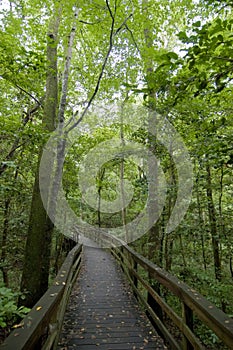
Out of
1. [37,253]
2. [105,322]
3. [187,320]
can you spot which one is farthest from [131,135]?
[187,320]

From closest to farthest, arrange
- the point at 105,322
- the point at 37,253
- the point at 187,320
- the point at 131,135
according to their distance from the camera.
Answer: the point at 187,320 < the point at 105,322 < the point at 37,253 < the point at 131,135

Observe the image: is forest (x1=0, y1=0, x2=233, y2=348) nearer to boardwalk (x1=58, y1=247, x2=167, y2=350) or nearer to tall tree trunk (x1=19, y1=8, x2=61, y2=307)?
tall tree trunk (x1=19, y1=8, x2=61, y2=307)

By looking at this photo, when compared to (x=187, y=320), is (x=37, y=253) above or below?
above

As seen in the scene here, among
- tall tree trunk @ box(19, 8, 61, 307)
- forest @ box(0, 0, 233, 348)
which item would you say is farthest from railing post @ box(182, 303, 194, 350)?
tall tree trunk @ box(19, 8, 61, 307)

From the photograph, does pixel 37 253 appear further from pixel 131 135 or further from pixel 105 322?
pixel 131 135

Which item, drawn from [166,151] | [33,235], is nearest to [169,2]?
[166,151]

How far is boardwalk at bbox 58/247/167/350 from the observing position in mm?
3152

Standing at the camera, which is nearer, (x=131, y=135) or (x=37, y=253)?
(x=37, y=253)

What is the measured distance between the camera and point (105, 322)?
3.89 m

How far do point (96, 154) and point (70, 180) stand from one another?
522 centimetres

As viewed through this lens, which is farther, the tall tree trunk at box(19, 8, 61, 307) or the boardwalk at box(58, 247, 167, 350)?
the tall tree trunk at box(19, 8, 61, 307)

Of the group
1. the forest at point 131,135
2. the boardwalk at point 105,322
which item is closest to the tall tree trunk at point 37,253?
the forest at point 131,135

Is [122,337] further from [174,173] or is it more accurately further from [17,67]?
[174,173]

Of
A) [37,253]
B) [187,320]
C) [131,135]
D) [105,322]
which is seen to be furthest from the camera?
[131,135]
